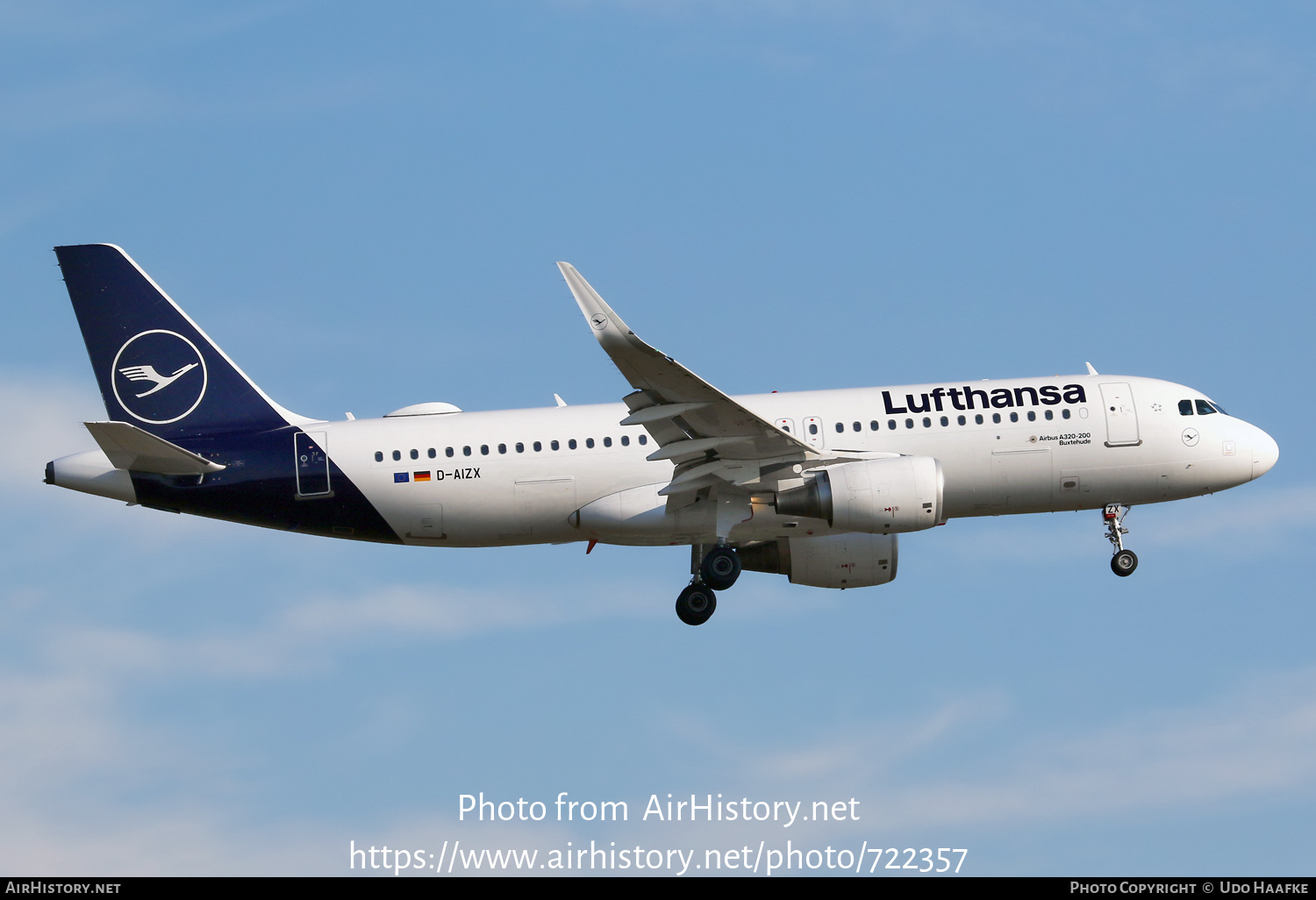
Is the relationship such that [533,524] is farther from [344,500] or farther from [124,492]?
[124,492]

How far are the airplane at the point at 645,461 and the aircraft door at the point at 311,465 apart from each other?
0.05 metres

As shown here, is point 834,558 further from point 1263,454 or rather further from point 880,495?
point 1263,454

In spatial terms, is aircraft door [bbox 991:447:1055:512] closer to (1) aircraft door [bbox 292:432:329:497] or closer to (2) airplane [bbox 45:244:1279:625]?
(2) airplane [bbox 45:244:1279:625]

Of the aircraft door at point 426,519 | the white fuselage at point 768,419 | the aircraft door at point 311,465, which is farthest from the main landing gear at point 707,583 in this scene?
the aircraft door at point 311,465

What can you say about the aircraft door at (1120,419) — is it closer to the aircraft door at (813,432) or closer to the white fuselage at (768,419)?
the white fuselage at (768,419)

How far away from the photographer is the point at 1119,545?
1618 inches

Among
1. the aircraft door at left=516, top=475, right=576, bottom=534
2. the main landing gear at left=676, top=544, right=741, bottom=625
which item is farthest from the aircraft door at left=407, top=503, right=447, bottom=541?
the main landing gear at left=676, top=544, right=741, bottom=625

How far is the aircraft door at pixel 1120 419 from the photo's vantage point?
3956 centimetres

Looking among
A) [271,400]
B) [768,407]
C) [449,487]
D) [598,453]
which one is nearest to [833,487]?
[768,407]

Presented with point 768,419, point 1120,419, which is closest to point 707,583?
point 768,419

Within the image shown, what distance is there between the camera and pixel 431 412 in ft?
133

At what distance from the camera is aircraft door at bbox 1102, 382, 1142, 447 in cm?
3956

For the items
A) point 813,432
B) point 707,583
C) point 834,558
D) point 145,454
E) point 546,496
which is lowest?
point 707,583

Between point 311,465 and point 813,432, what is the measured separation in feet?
41.9
